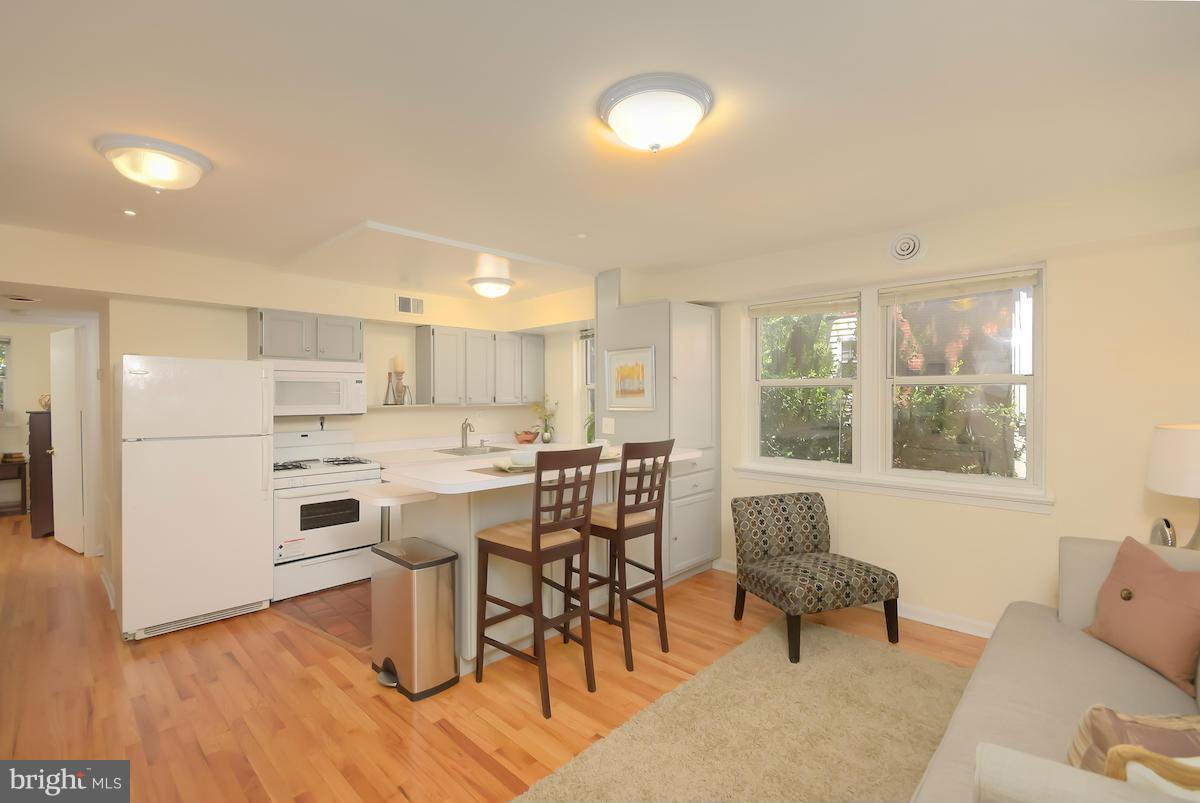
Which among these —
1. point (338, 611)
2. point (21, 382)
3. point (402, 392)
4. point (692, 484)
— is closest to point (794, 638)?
point (692, 484)

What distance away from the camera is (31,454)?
5707 mm

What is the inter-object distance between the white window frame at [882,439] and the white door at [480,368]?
258 centimetres

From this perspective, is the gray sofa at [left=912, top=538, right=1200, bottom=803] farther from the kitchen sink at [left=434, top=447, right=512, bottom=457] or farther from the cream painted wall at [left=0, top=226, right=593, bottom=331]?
the kitchen sink at [left=434, top=447, right=512, bottom=457]

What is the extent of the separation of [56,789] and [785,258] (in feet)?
14.6

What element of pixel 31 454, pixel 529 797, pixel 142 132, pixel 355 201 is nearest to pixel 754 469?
pixel 529 797

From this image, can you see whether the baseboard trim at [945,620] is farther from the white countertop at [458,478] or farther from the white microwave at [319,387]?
the white microwave at [319,387]

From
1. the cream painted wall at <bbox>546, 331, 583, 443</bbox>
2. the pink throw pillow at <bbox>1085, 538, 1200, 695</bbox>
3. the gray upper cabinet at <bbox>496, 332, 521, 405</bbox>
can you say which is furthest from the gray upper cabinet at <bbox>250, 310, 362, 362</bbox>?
the pink throw pillow at <bbox>1085, 538, 1200, 695</bbox>

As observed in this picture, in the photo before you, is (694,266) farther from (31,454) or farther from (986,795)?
(31,454)

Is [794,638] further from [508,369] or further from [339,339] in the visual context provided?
[339,339]

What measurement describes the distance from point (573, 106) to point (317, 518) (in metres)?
3.44

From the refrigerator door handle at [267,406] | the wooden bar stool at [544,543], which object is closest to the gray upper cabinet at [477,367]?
the refrigerator door handle at [267,406]

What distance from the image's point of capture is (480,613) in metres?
2.63

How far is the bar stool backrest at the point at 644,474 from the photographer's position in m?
2.77

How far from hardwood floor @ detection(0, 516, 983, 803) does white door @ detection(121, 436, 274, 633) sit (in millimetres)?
208
